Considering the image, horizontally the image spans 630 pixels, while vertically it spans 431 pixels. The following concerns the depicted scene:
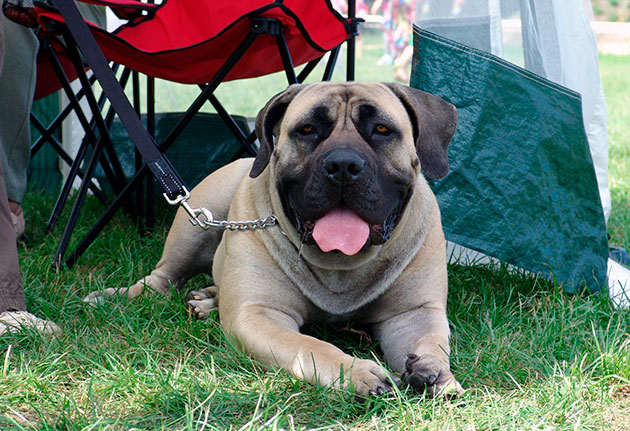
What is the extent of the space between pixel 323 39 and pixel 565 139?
3.63ft

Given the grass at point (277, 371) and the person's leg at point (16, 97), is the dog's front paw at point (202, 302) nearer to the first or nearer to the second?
the grass at point (277, 371)

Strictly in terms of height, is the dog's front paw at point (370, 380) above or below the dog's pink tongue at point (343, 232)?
below

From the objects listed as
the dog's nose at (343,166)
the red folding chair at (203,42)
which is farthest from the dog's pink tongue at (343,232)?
the red folding chair at (203,42)

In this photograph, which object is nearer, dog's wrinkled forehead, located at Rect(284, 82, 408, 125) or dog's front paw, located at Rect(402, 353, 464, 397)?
dog's front paw, located at Rect(402, 353, 464, 397)

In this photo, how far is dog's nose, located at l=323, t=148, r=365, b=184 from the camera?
1998mm

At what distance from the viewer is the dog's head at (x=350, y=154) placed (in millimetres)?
2051

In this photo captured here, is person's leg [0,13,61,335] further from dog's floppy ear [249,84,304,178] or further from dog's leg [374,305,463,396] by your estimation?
dog's leg [374,305,463,396]

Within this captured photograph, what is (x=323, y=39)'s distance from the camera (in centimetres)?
326

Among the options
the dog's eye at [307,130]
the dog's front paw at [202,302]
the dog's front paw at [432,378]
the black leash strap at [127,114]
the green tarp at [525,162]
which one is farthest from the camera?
the green tarp at [525,162]

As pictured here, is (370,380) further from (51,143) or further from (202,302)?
(51,143)

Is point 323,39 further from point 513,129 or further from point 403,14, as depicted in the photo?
point 403,14

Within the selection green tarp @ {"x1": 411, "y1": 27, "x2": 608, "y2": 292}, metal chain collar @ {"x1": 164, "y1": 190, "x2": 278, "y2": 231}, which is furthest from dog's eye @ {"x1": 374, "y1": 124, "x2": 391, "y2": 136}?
green tarp @ {"x1": 411, "y1": 27, "x2": 608, "y2": 292}

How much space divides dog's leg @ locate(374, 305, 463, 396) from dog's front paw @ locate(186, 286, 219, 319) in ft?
1.87

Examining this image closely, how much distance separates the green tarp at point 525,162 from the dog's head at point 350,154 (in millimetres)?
606
